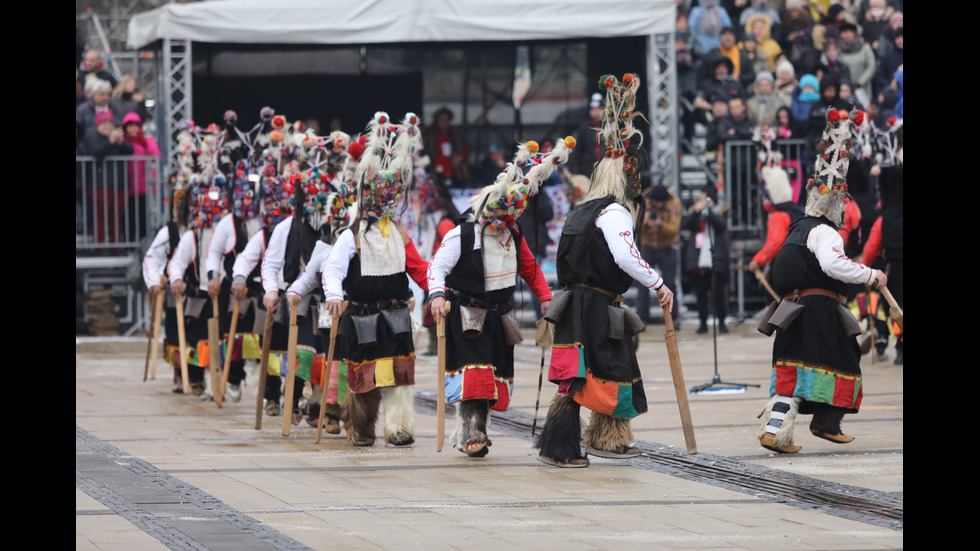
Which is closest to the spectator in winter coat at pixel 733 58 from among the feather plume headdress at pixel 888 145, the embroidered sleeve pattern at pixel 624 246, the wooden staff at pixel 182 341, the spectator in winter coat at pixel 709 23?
the spectator in winter coat at pixel 709 23

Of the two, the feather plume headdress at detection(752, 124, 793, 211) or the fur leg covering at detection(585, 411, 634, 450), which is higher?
the feather plume headdress at detection(752, 124, 793, 211)

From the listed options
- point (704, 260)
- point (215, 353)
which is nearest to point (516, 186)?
point (215, 353)

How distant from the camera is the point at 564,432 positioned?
9.25 meters

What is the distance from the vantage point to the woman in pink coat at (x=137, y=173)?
19.8 m

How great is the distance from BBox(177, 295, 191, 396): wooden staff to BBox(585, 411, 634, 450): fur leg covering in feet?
17.2

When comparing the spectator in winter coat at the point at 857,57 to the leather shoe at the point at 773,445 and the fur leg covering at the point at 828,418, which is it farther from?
the leather shoe at the point at 773,445

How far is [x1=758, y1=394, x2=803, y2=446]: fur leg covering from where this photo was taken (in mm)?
9633

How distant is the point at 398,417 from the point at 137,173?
1057 centimetres

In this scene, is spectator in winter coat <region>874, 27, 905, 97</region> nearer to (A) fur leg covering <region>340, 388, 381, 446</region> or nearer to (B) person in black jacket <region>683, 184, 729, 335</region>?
(B) person in black jacket <region>683, 184, 729, 335</region>

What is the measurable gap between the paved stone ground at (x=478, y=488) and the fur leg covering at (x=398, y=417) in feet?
0.45

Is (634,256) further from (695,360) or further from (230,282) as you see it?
(695,360)

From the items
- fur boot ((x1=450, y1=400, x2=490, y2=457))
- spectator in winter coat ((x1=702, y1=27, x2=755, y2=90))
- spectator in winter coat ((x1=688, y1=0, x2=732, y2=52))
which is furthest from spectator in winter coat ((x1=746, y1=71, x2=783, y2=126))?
fur boot ((x1=450, y1=400, x2=490, y2=457))
